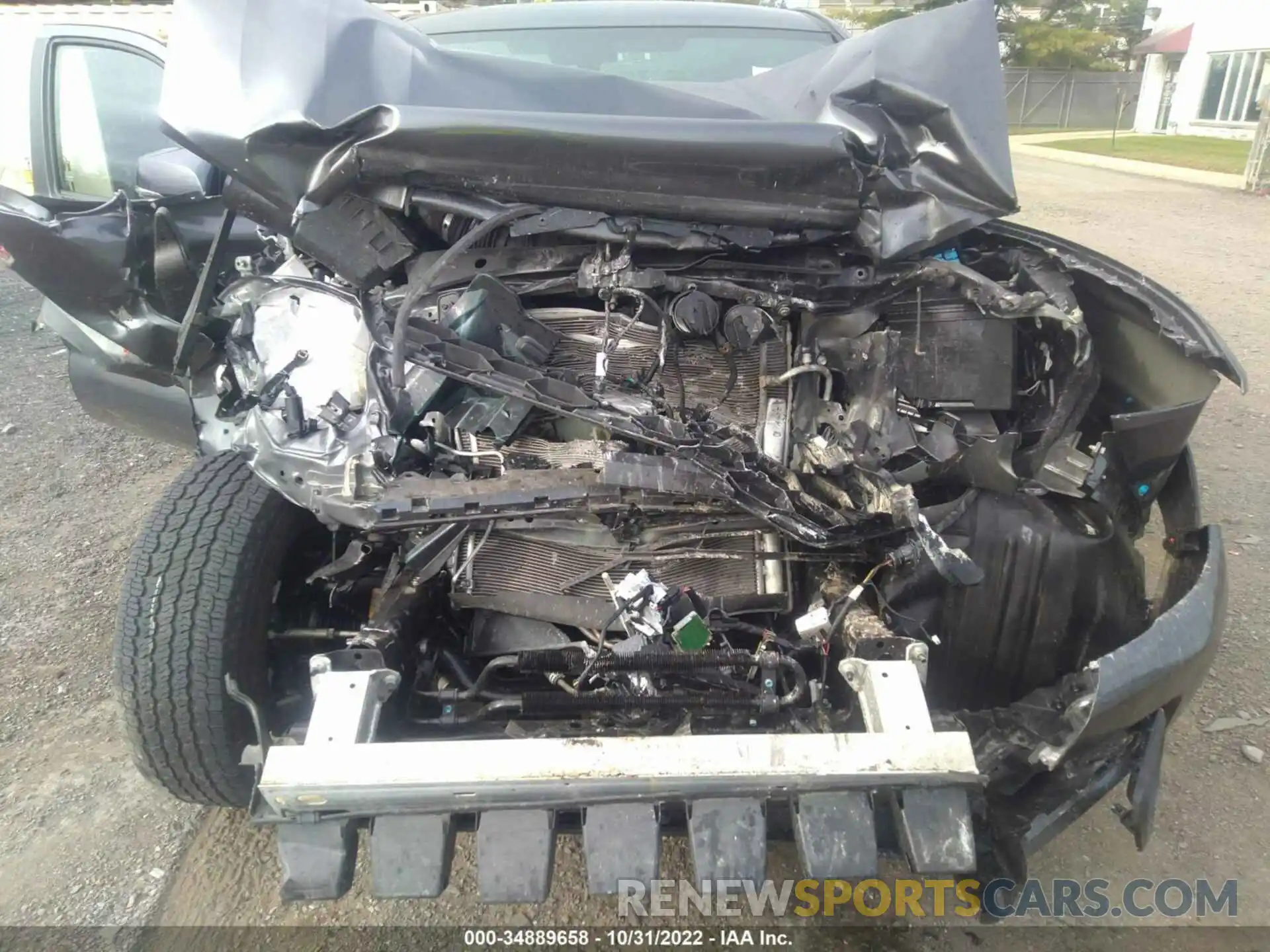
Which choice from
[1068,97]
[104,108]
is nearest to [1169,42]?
[1068,97]

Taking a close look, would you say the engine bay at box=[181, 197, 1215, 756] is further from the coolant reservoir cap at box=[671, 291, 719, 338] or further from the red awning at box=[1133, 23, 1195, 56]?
the red awning at box=[1133, 23, 1195, 56]

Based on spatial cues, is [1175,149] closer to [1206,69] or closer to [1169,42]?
[1206,69]

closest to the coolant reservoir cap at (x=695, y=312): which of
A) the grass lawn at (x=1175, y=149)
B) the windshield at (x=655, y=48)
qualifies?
the windshield at (x=655, y=48)

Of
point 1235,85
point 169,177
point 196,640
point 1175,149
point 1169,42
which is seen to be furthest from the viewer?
point 1169,42

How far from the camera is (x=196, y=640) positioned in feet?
6.03

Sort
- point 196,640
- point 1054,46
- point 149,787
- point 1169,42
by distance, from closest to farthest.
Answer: point 196,640, point 149,787, point 1169,42, point 1054,46

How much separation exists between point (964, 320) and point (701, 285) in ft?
2.14

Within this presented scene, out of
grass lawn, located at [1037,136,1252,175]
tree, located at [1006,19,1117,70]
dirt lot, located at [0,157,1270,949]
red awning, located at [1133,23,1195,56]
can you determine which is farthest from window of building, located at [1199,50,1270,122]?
dirt lot, located at [0,157,1270,949]

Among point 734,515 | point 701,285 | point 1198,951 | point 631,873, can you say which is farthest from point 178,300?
point 1198,951

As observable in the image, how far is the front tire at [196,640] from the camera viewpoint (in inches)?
72.1

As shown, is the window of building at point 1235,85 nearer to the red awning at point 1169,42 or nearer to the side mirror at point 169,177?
the red awning at point 1169,42

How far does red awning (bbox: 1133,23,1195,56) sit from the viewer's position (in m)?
21.4

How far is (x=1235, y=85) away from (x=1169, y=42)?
3.87 metres
